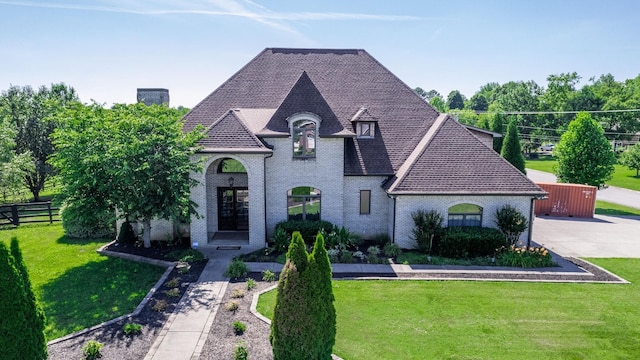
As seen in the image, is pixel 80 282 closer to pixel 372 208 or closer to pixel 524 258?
pixel 372 208

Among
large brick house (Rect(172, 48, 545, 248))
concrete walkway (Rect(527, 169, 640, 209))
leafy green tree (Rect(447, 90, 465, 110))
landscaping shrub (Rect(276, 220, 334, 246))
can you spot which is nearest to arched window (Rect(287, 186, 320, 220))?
large brick house (Rect(172, 48, 545, 248))

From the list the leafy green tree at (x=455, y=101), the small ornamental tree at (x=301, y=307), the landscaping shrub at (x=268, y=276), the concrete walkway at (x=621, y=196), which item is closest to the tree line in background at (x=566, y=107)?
the concrete walkway at (x=621, y=196)

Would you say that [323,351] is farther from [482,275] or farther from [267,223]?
[267,223]

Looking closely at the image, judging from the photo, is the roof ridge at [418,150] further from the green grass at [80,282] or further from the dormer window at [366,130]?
the green grass at [80,282]

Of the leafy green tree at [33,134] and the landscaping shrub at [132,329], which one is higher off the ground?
A: the leafy green tree at [33,134]

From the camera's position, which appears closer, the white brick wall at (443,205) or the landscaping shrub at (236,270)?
the landscaping shrub at (236,270)

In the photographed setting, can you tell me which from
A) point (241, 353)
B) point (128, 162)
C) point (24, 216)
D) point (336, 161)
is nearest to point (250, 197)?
point (336, 161)

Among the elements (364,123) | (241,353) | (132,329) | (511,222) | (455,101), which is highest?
(455,101)

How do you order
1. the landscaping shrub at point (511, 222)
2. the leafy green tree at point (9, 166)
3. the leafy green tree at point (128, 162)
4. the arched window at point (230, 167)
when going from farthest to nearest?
the leafy green tree at point (9, 166) → the arched window at point (230, 167) → the landscaping shrub at point (511, 222) → the leafy green tree at point (128, 162)
